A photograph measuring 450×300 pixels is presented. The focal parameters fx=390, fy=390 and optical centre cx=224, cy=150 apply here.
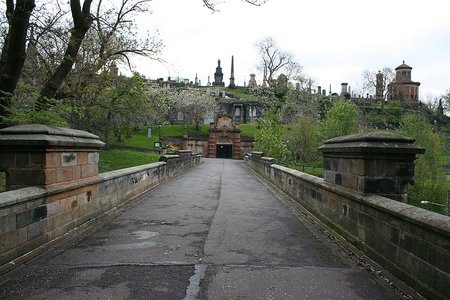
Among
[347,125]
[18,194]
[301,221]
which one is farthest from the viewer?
[347,125]

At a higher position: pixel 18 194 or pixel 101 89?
pixel 101 89

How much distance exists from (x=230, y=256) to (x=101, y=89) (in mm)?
15611

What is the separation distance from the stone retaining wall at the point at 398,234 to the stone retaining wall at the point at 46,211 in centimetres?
441

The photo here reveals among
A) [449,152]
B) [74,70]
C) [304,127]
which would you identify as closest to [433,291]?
[74,70]

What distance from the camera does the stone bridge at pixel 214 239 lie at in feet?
13.0

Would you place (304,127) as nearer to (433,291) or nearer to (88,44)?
(88,44)

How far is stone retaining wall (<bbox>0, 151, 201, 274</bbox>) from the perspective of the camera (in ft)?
14.9

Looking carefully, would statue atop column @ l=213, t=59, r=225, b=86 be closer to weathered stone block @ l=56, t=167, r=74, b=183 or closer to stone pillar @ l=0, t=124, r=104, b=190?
weathered stone block @ l=56, t=167, r=74, b=183

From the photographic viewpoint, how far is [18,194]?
4.79 m

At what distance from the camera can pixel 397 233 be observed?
4.43m

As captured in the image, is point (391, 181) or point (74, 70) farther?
point (74, 70)

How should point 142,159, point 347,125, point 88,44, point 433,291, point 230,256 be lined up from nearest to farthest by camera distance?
point 433,291 < point 230,256 < point 88,44 < point 142,159 < point 347,125

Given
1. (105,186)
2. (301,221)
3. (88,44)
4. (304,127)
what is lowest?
(301,221)

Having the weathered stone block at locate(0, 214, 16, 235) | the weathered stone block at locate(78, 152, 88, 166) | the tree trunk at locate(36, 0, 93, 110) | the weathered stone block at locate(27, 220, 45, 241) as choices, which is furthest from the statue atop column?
the weathered stone block at locate(0, 214, 16, 235)
